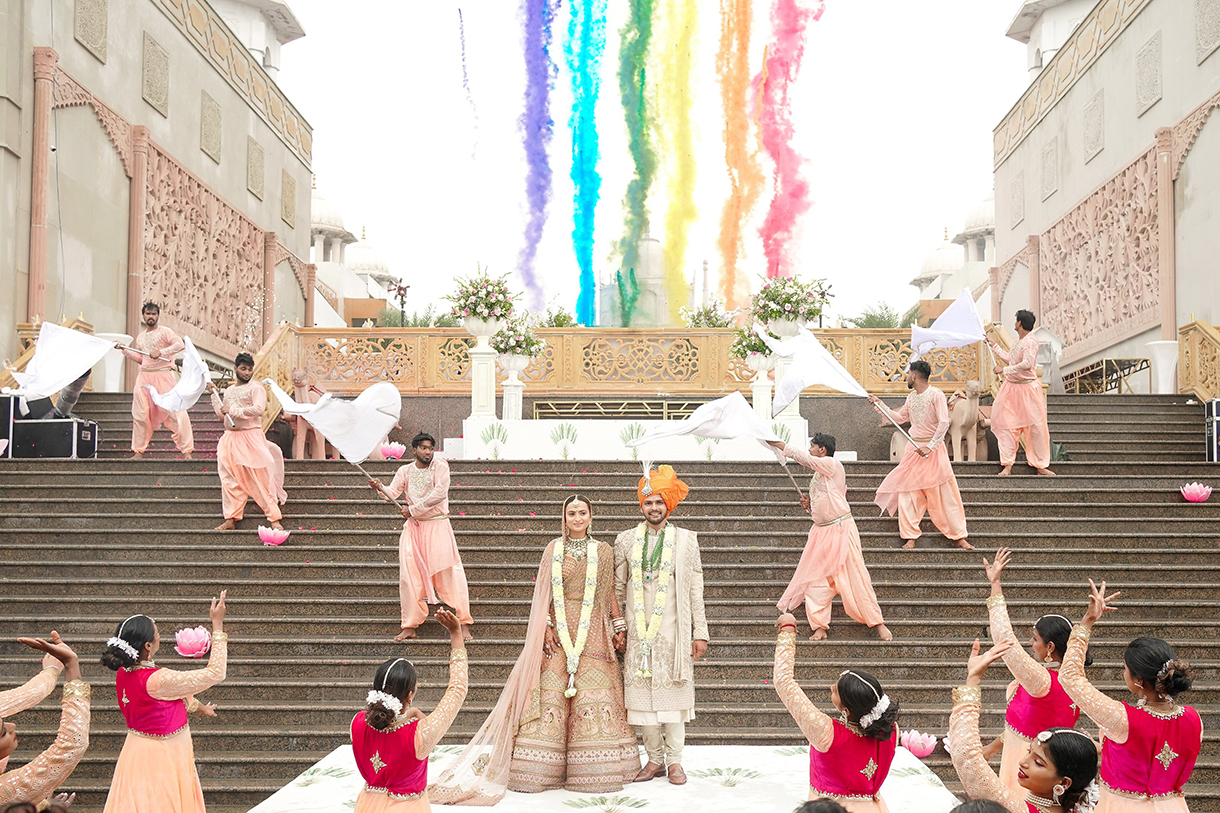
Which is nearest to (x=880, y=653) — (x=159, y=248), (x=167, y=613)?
(x=167, y=613)

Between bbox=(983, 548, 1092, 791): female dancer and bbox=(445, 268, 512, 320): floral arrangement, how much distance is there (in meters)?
10.6

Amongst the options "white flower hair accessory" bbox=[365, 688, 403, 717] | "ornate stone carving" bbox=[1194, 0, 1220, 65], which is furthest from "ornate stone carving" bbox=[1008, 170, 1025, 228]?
"white flower hair accessory" bbox=[365, 688, 403, 717]

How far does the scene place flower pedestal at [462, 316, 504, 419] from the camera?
14898 millimetres

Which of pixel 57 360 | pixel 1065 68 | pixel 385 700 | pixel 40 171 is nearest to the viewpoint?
pixel 385 700

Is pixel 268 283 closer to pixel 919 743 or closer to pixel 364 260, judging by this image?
pixel 919 743

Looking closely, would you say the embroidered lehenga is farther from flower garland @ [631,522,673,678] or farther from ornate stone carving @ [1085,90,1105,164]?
ornate stone carving @ [1085,90,1105,164]

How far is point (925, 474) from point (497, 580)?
13.1ft

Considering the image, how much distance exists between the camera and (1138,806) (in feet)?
14.4

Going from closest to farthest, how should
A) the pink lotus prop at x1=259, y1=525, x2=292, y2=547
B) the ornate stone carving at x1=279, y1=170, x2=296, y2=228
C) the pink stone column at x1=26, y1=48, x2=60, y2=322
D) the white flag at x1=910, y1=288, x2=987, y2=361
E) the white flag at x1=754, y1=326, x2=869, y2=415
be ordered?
the white flag at x1=754, y1=326, x2=869, y2=415
the pink lotus prop at x1=259, y1=525, x2=292, y2=547
the white flag at x1=910, y1=288, x2=987, y2=361
the pink stone column at x1=26, y1=48, x2=60, y2=322
the ornate stone carving at x1=279, y1=170, x2=296, y2=228

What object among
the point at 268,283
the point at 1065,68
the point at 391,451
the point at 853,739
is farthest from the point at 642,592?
the point at 1065,68

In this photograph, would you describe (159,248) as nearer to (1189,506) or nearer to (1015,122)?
(1189,506)

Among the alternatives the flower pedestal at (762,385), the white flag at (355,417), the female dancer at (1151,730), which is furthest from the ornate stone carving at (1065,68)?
the female dancer at (1151,730)

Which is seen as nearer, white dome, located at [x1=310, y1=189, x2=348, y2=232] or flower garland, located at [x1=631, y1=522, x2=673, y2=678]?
flower garland, located at [x1=631, y1=522, x2=673, y2=678]

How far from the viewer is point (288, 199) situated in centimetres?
2656
